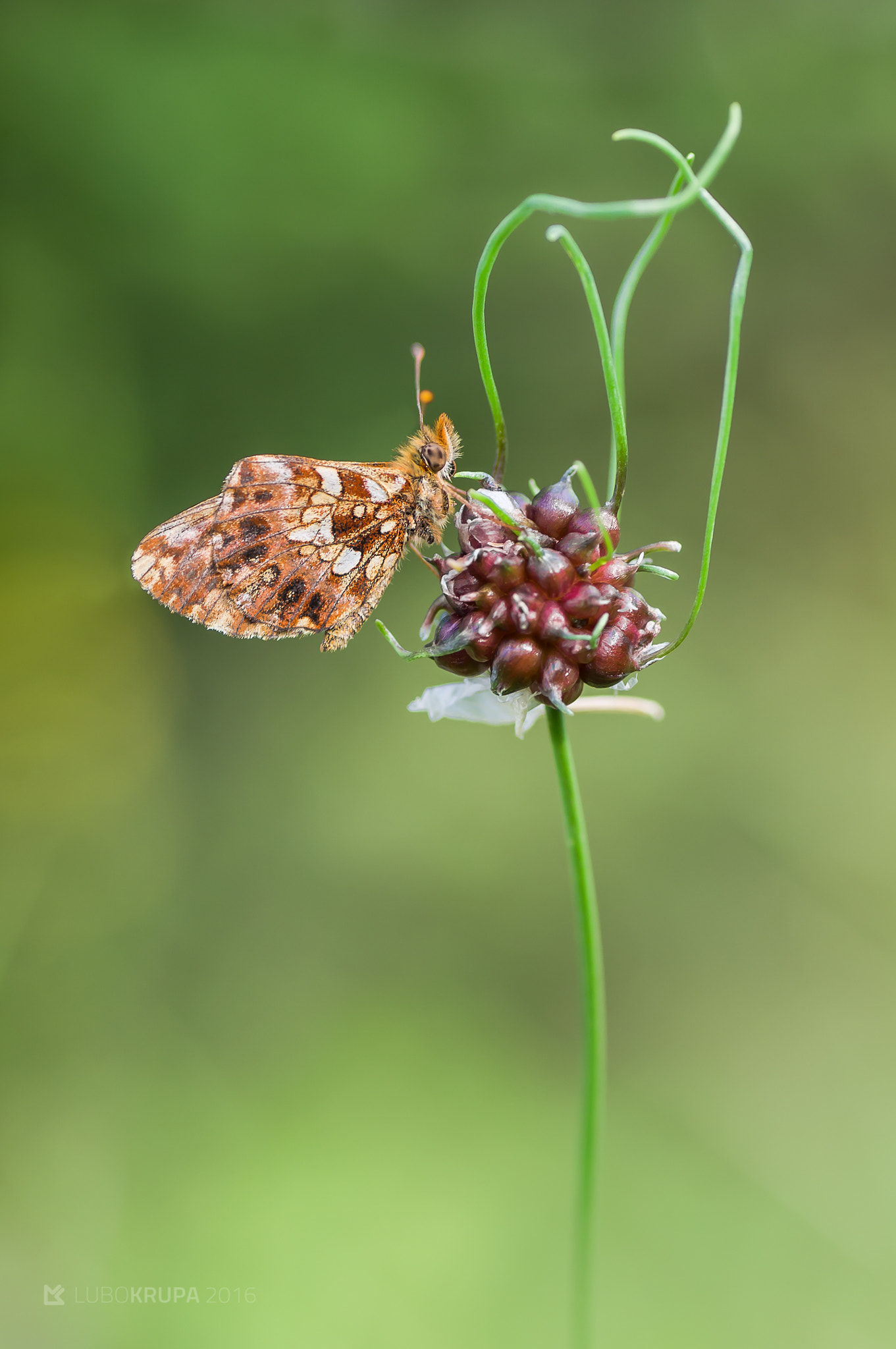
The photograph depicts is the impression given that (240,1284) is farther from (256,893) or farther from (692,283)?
(692,283)

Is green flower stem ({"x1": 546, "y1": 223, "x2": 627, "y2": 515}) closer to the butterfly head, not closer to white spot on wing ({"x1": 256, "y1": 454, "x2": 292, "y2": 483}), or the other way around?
the butterfly head

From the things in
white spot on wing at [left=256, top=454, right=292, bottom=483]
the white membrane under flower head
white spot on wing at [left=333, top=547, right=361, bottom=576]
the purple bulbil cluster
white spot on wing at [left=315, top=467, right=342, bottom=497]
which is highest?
white spot on wing at [left=256, top=454, right=292, bottom=483]

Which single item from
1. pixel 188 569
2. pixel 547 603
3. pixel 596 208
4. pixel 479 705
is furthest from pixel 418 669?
pixel 596 208

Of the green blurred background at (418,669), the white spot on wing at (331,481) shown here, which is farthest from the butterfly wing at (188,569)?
the green blurred background at (418,669)

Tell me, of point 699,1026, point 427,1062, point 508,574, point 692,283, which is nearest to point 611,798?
point 699,1026

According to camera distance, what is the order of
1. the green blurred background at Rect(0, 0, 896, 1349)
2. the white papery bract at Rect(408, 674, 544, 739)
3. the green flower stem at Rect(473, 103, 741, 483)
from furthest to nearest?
the green blurred background at Rect(0, 0, 896, 1349)
the white papery bract at Rect(408, 674, 544, 739)
the green flower stem at Rect(473, 103, 741, 483)

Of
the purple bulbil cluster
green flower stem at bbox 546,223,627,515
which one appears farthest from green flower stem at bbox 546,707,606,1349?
green flower stem at bbox 546,223,627,515
